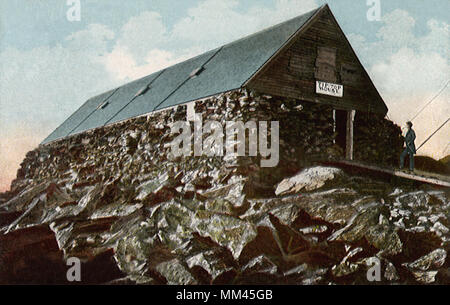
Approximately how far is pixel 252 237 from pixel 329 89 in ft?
25.9

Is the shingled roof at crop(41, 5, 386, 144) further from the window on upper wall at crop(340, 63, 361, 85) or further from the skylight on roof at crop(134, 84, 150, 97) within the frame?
the window on upper wall at crop(340, 63, 361, 85)

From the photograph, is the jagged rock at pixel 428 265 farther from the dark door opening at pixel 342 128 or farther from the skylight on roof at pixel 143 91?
the skylight on roof at pixel 143 91

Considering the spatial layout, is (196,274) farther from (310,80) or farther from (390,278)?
(310,80)

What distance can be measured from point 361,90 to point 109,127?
11.0m

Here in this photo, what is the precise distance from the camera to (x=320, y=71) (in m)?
16.0

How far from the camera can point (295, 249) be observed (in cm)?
1030

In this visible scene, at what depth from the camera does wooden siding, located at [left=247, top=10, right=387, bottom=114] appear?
14.9 m

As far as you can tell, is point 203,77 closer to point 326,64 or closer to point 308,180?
point 326,64

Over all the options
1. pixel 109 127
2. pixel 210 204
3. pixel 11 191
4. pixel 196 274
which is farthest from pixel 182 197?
pixel 11 191

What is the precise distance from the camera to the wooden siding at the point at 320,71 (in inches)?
588

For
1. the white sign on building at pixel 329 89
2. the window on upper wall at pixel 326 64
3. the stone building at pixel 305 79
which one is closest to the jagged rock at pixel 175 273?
the stone building at pixel 305 79

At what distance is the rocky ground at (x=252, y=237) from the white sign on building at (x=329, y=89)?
384cm

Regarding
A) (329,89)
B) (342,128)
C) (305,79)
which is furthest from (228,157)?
(342,128)

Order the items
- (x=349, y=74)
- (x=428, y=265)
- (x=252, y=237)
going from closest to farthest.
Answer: (x=428, y=265)
(x=252, y=237)
(x=349, y=74)
